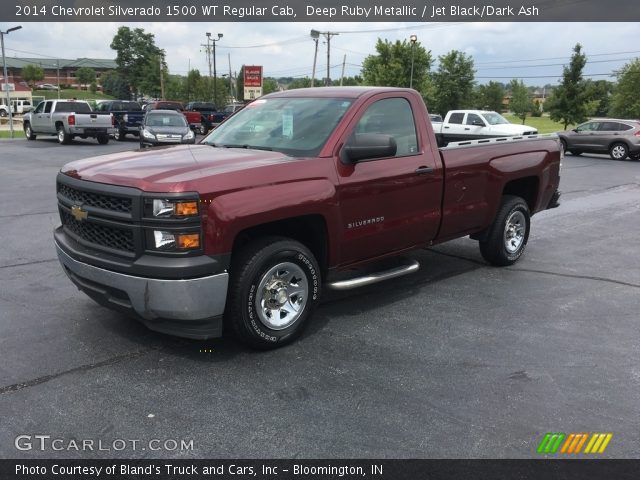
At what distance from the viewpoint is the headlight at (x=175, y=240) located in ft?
11.8

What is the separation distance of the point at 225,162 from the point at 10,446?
222cm

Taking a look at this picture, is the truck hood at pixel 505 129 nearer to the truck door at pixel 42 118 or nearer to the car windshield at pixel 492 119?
the car windshield at pixel 492 119

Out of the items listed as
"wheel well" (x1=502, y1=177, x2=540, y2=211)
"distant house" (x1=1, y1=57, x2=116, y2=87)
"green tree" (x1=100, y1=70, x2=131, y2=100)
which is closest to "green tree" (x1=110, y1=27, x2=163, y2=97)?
"green tree" (x1=100, y1=70, x2=131, y2=100)

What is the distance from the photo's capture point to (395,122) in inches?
201

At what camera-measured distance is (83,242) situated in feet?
13.4

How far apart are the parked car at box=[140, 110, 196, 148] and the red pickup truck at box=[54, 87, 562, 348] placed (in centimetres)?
1717

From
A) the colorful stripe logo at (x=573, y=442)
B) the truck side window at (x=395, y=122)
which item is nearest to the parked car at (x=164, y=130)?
the truck side window at (x=395, y=122)

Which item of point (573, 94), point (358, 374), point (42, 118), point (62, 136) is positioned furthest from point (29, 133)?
point (573, 94)

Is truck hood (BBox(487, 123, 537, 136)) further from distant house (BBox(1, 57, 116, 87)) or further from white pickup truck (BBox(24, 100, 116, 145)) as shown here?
distant house (BBox(1, 57, 116, 87))

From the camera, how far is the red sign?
144 ft

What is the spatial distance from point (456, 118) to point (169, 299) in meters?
23.7

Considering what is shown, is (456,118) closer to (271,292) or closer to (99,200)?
(271,292)
